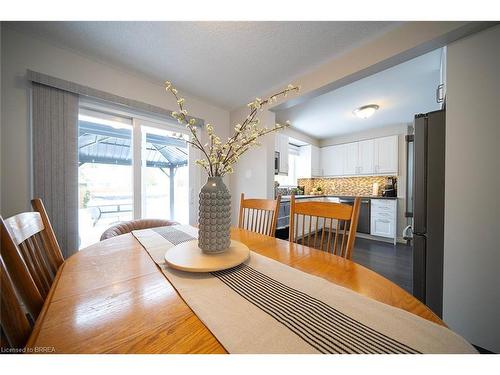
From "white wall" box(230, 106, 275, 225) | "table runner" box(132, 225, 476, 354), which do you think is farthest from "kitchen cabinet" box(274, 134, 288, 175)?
"table runner" box(132, 225, 476, 354)

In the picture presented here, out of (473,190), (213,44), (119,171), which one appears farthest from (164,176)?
(473,190)

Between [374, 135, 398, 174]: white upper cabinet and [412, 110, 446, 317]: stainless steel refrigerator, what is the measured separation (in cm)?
274

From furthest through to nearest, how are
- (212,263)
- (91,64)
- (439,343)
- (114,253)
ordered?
(91,64)
(114,253)
(212,263)
(439,343)

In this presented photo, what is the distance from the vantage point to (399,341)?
387mm

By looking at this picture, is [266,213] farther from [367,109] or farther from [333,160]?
[333,160]

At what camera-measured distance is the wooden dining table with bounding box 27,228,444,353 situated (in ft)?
1.25

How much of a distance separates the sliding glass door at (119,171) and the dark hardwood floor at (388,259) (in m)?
3.00

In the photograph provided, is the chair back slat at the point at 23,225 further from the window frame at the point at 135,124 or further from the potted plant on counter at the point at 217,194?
the window frame at the point at 135,124

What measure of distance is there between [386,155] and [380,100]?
1600 mm

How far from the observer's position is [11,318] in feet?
1.39
